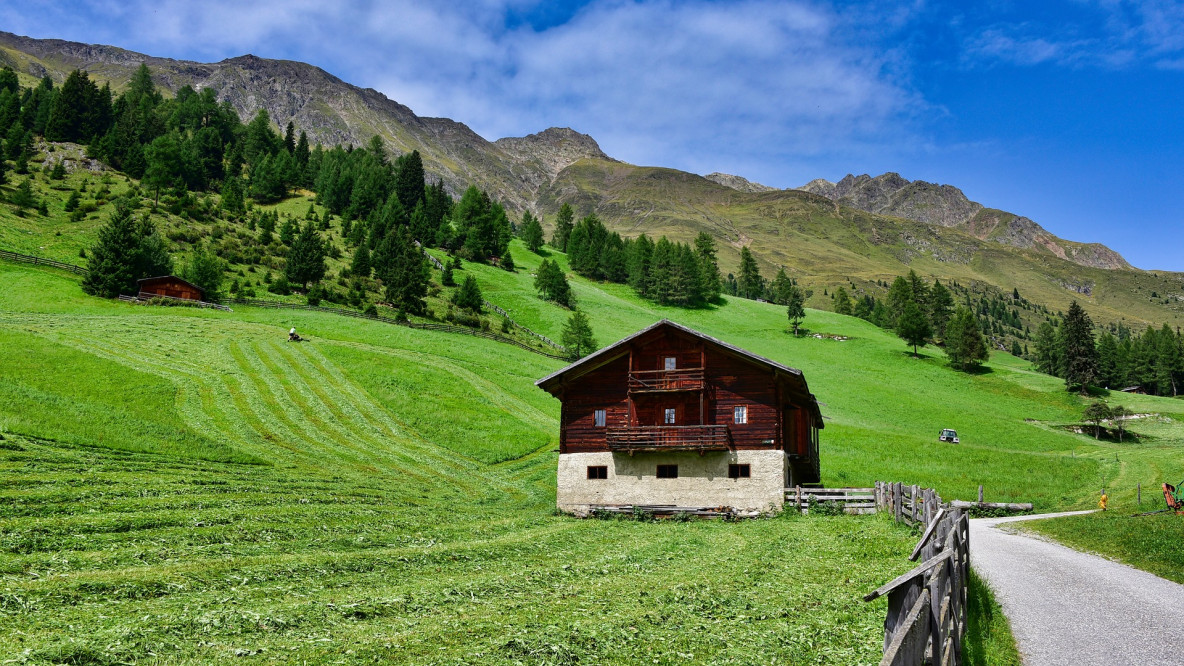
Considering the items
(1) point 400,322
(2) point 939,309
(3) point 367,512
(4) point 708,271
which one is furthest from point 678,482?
(2) point 939,309

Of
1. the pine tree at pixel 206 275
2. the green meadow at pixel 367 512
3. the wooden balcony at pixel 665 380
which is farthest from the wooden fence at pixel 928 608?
the pine tree at pixel 206 275

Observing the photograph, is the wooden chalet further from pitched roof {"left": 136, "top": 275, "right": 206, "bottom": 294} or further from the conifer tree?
pitched roof {"left": 136, "top": 275, "right": 206, "bottom": 294}

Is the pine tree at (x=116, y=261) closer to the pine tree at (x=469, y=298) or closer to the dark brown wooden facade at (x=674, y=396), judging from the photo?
the pine tree at (x=469, y=298)

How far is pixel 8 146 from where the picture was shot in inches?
5069

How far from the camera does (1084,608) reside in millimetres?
14742

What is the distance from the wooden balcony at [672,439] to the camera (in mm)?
35438

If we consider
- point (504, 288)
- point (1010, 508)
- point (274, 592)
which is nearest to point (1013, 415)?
point (1010, 508)

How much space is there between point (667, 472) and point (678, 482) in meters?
0.83

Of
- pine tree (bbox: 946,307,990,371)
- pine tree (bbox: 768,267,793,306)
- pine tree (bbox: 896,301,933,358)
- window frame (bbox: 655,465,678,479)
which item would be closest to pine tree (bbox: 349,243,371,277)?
window frame (bbox: 655,465,678,479)

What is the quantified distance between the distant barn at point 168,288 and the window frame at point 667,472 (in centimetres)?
7529

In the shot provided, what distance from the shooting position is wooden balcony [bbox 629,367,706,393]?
123 ft

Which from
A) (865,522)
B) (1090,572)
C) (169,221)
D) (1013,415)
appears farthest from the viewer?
(169,221)

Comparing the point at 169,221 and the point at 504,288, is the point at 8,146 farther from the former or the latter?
the point at 504,288

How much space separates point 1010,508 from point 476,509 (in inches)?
1342
